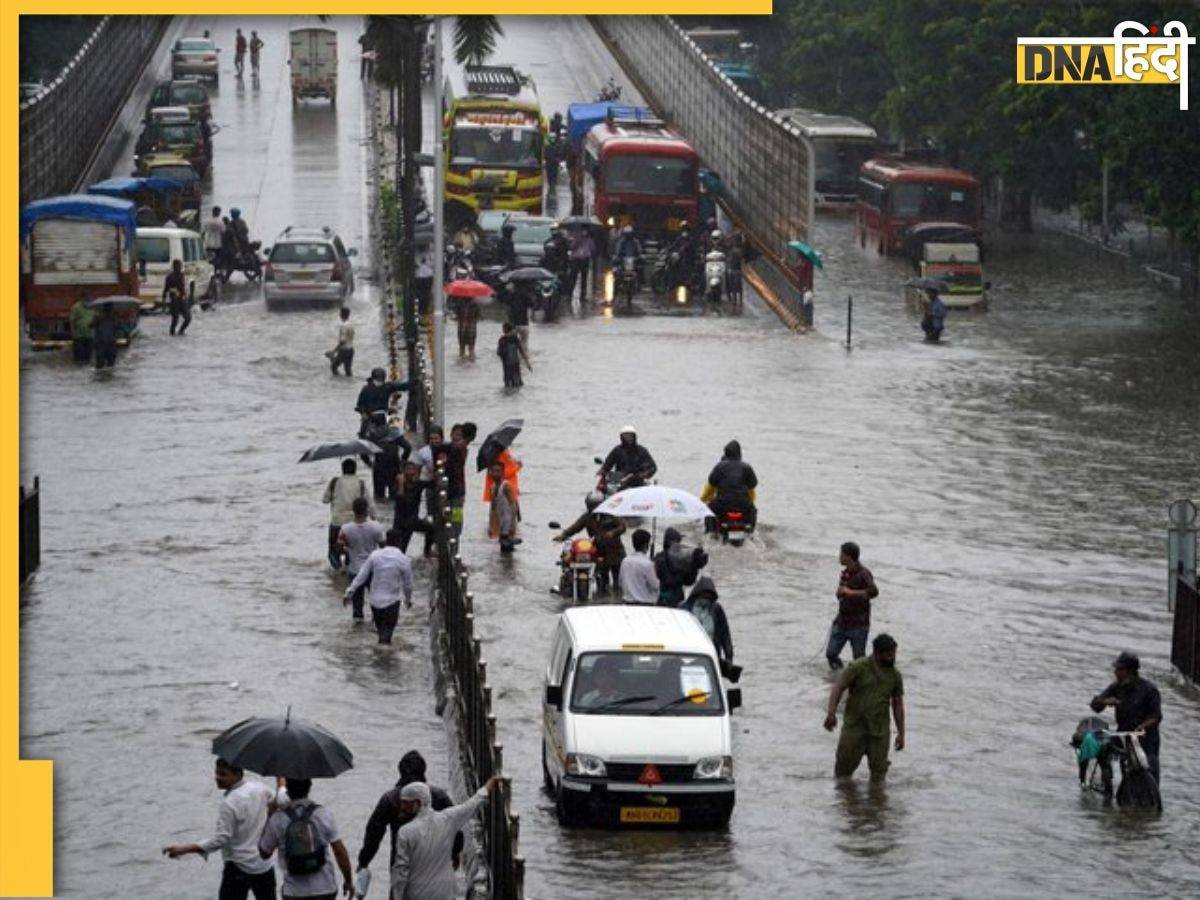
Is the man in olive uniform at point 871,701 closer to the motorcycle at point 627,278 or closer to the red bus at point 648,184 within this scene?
the motorcycle at point 627,278

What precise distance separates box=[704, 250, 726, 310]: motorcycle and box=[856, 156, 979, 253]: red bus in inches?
507

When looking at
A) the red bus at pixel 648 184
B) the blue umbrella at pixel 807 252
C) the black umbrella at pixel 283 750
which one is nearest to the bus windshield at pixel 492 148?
the red bus at pixel 648 184

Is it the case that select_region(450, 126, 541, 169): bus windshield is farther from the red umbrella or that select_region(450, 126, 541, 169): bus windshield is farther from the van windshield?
the van windshield

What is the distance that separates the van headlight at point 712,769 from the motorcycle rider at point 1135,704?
301cm

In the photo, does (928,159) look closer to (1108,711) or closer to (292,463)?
(292,463)

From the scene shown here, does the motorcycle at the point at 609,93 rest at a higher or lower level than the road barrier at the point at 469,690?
higher

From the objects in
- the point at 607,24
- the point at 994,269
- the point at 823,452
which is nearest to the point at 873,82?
the point at 607,24

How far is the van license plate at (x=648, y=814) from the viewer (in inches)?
731

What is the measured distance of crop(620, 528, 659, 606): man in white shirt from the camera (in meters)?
24.0

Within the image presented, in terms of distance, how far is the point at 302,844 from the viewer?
1427 centimetres

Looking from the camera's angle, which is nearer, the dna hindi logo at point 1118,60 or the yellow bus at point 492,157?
the dna hindi logo at point 1118,60

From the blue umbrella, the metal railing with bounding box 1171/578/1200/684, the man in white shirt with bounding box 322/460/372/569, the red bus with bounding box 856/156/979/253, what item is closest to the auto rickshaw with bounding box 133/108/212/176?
the red bus with bounding box 856/156/979/253

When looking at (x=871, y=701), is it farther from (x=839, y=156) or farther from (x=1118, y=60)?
(x=839, y=156)

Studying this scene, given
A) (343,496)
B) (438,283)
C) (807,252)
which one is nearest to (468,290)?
(438,283)
